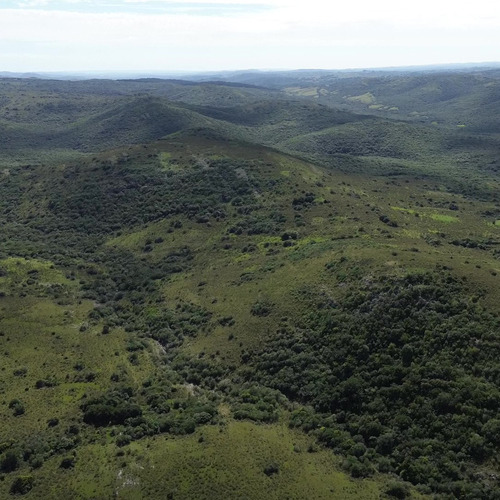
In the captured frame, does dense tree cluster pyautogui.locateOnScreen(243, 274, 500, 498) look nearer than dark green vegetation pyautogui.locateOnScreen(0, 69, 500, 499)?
No

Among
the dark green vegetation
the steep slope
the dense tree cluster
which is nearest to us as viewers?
the dark green vegetation

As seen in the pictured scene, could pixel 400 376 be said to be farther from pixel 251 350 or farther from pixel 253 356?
pixel 251 350

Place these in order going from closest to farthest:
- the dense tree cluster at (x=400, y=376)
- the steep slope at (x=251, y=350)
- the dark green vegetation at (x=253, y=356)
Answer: the dark green vegetation at (x=253, y=356) → the dense tree cluster at (x=400, y=376) → the steep slope at (x=251, y=350)

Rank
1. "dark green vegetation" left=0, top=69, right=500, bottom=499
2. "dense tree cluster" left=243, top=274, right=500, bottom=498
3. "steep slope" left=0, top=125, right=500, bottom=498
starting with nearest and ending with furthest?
"dark green vegetation" left=0, top=69, right=500, bottom=499 < "dense tree cluster" left=243, top=274, right=500, bottom=498 < "steep slope" left=0, top=125, right=500, bottom=498

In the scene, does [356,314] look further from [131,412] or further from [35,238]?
[35,238]

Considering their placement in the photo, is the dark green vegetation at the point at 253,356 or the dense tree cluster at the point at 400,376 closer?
the dark green vegetation at the point at 253,356

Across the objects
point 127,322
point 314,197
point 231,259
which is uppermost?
point 314,197

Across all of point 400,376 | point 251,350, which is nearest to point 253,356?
point 251,350

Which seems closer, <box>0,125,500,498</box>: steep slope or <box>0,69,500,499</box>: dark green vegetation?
<box>0,69,500,499</box>: dark green vegetation

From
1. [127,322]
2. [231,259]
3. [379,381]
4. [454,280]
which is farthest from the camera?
[231,259]

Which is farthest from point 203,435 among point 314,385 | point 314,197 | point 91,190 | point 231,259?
point 91,190

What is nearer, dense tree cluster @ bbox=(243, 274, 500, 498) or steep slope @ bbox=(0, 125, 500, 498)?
dense tree cluster @ bbox=(243, 274, 500, 498)
